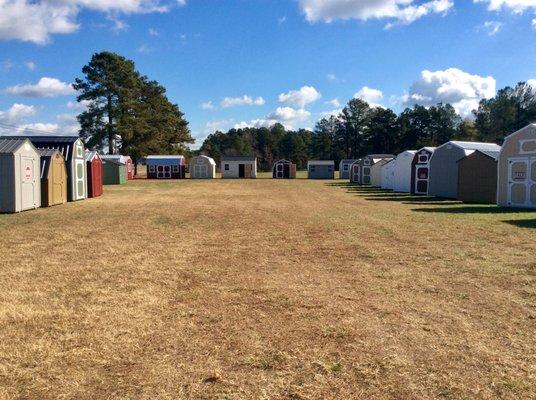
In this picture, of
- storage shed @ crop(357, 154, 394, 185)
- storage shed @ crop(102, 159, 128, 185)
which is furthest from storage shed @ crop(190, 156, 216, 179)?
storage shed @ crop(357, 154, 394, 185)

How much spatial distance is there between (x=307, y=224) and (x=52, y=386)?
1242 centimetres

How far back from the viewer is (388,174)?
42.2m

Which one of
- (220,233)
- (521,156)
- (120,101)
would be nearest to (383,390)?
(220,233)

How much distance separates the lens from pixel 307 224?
53.7 feet

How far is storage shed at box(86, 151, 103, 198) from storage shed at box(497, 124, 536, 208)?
24726mm

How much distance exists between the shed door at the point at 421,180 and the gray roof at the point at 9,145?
26854mm

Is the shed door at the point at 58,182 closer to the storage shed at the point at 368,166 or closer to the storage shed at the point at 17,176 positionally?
the storage shed at the point at 17,176

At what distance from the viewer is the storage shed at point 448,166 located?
30.1 meters

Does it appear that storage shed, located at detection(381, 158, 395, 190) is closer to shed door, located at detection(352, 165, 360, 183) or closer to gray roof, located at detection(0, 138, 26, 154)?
shed door, located at detection(352, 165, 360, 183)

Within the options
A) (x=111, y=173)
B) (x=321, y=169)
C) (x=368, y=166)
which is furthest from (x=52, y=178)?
(x=321, y=169)

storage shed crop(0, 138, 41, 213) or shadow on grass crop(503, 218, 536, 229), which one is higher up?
storage shed crop(0, 138, 41, 213)

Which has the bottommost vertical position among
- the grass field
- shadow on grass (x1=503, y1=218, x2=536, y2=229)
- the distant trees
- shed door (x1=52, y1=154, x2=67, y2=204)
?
the grass field

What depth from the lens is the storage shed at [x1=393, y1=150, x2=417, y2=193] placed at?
37375 millimetres

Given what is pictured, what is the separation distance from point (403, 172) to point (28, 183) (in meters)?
28.5
